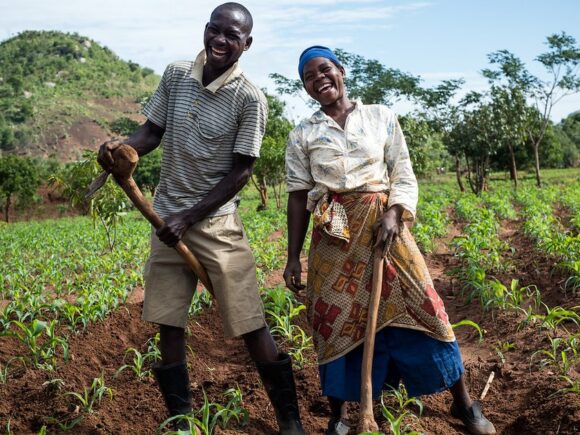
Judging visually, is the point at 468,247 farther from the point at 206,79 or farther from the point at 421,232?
the point at 206,79

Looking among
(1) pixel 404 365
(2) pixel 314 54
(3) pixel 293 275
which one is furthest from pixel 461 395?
(2) pixel 314 54

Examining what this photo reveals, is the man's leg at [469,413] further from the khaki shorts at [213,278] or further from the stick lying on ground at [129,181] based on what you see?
the stick lying on ground at [129,181]

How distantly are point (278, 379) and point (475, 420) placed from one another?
0.94 metres

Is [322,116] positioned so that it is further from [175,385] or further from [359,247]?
[175,385]

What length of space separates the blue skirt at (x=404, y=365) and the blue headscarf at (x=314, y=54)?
1.24m

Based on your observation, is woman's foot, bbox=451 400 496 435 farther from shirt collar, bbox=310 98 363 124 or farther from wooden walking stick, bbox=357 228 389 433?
shirt collar, bbox=310 98 363 124

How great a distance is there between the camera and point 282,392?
2904 millimetres

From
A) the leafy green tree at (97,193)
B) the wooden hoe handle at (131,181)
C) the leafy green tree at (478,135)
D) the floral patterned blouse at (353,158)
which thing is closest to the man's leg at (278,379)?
the wooden hoe handle at (131,181)

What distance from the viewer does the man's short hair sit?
2.73 m

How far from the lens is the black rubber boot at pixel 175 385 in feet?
9.55

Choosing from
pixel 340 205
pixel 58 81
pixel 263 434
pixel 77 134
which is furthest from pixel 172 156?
pixel 58 81

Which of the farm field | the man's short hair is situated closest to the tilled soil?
the farm field

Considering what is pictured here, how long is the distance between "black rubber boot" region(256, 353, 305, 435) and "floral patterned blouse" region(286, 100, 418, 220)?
736 millimetres

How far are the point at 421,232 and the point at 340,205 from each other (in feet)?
20.7
